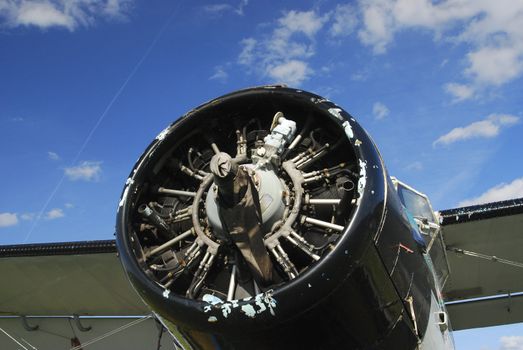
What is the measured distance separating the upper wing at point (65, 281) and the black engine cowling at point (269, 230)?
3336 millimetres

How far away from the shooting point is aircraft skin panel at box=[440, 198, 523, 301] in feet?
22.6

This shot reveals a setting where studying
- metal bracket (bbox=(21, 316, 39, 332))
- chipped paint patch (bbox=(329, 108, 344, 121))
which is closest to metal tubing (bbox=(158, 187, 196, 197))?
chipped paint patch (bbox=(329, 108, 344, 121))

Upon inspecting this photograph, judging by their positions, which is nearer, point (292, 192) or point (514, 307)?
point (292, 192)

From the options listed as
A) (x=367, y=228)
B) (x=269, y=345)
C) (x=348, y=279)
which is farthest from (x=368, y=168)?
(x=269, y=345)

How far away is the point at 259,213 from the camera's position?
3.71 metres

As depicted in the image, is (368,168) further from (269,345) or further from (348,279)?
(269,345)

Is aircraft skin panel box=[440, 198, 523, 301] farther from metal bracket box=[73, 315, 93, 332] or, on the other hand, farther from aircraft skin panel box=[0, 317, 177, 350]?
metal bracket box=[73, 315, 93, 332]

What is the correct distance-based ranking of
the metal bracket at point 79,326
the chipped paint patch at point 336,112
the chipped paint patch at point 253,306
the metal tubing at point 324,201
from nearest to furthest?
the chipped paint patch at point 253,306, the metal tubing at point 324,201, the chipped paint patch at point 336,112, the metal bracket at point 79,326

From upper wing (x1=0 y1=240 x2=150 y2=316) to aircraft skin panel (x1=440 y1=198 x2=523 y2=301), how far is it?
4.30m

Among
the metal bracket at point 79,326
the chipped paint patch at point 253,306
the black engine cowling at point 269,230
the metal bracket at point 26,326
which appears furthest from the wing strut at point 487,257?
the metal bracket at point 26,326

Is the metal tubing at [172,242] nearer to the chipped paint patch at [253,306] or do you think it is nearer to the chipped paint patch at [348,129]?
the chipped paint patch at [253,306]

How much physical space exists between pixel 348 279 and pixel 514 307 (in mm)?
6219

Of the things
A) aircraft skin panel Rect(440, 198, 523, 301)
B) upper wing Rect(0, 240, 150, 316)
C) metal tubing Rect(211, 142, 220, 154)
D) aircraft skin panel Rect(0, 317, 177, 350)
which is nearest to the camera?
metal tubing Rect(211, 142, 220, 154)

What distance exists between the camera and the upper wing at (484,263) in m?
6.91
